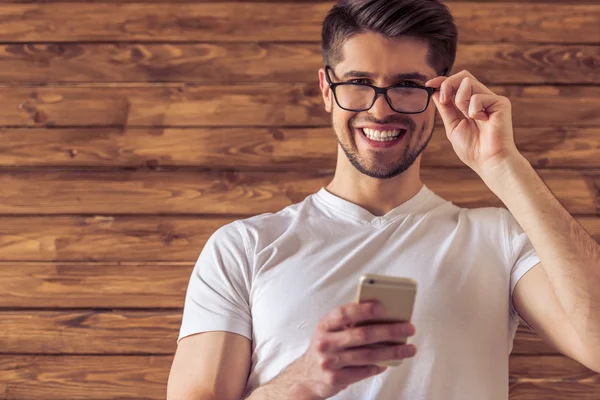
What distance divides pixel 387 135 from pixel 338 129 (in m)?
0.12

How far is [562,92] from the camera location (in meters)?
1.81

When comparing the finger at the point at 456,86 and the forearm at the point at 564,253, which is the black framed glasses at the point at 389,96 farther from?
the forearm at the point at 564,253

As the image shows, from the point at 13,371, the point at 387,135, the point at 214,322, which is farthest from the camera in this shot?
the point at 13,371

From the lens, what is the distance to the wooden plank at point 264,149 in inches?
70.7

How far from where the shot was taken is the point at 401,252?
1428 mm

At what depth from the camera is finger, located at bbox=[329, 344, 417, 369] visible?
100cm

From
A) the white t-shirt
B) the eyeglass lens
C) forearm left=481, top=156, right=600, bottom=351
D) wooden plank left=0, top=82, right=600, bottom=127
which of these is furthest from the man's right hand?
wooden plank left=0, top=82, right=600, bottom=127

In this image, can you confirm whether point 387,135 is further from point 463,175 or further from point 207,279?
point 207,279

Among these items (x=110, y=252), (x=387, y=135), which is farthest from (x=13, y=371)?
(x=387, y=135)

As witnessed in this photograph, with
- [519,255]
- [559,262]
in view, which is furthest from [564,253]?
[519,255]

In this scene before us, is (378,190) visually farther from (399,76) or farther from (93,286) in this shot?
(93,286)

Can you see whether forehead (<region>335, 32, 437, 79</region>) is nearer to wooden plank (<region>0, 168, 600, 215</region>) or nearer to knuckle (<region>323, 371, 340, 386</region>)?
wooden plank (<region>0, 168, 600, 215</region>)

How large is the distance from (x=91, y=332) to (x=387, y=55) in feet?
3.54

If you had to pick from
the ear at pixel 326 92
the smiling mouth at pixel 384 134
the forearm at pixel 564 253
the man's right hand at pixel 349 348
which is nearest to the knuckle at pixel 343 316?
the man's right hand at pixel 349 348
